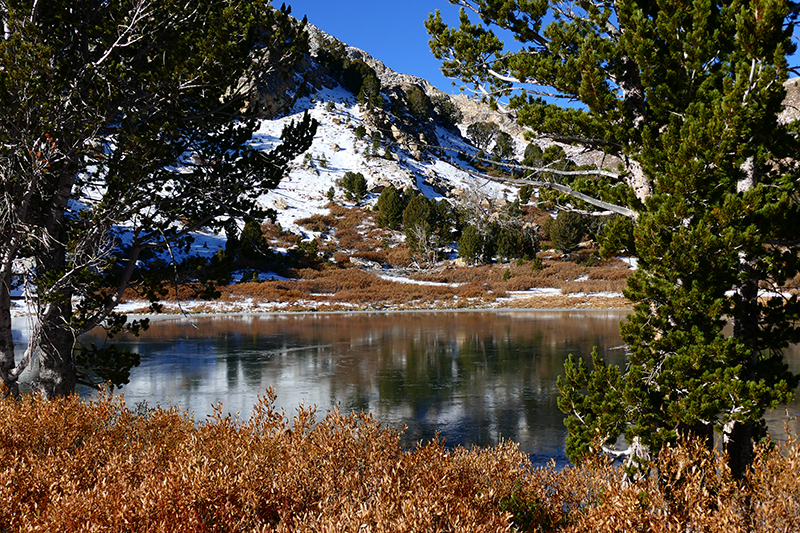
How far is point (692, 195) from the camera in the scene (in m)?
4.65

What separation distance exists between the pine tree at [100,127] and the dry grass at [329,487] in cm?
201

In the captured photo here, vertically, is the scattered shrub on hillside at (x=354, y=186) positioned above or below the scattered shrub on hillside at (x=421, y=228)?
above

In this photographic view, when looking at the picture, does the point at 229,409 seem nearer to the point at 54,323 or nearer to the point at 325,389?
the point at 325,389

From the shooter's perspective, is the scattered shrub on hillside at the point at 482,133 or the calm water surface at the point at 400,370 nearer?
the scattered shrub on hillside at the point at 482,133

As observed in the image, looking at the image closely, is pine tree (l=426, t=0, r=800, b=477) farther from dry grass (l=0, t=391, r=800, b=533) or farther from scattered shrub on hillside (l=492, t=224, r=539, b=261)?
scattered shrub on hillside (l=492, t=224, r=539, b=261)

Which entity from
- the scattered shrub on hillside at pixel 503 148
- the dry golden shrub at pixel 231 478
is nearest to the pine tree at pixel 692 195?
the scattered shrub on hillside at pixel 503 148

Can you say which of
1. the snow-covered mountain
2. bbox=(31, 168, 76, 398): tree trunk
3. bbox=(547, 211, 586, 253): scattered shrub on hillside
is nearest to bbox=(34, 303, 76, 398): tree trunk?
bbox=(31, 168, 76, 398): tree trunk

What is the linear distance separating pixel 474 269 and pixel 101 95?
43.8 meters

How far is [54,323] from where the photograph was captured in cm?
691

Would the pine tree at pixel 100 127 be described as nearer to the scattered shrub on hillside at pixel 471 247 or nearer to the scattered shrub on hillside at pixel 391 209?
the scattered shrub on hillside at pixel 471 247

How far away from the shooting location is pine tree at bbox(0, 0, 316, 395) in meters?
6.06

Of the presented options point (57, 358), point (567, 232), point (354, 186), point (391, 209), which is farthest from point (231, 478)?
point (354, 186)

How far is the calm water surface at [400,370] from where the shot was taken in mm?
9727

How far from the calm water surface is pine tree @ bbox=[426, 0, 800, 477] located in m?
1.89
